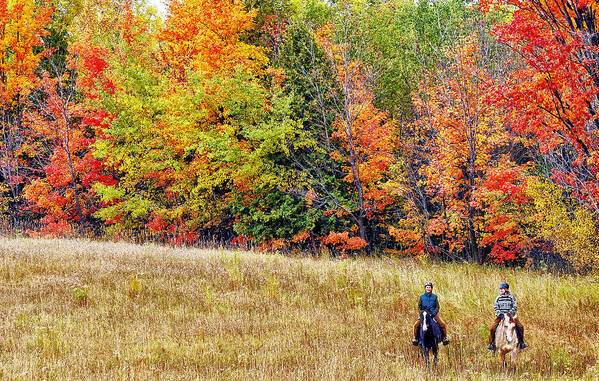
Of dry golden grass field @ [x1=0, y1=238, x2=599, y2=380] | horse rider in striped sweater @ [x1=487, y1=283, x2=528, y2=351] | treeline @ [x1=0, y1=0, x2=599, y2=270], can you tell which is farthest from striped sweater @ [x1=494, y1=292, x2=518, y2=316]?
treeline @ [x1=0, y1=0, x2=599, y2=270]

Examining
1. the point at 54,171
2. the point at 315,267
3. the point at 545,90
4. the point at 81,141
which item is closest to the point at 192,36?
the point at 81,141

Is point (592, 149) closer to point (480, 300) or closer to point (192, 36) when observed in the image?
point (480, 300)

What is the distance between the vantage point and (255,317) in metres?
11.7

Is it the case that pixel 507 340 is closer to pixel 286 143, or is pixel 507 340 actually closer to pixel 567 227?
pixel 567 227

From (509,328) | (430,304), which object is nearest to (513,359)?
(509,328)

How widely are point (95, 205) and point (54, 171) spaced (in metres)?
4.28

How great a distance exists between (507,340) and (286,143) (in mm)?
16231

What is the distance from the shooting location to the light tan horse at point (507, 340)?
894cm

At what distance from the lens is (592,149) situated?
12359mm

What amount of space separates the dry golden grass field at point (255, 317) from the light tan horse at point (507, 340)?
29cm

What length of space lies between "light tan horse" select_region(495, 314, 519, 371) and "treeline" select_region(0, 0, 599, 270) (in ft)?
30.5

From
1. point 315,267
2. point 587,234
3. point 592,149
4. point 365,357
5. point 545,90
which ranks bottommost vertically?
point 365,357

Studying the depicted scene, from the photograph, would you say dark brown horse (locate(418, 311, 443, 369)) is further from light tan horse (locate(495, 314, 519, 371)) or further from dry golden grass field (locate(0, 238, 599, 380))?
light tan horse (locate(495, 314, 519, 371))

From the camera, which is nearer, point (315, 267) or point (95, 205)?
point (315, 267)
